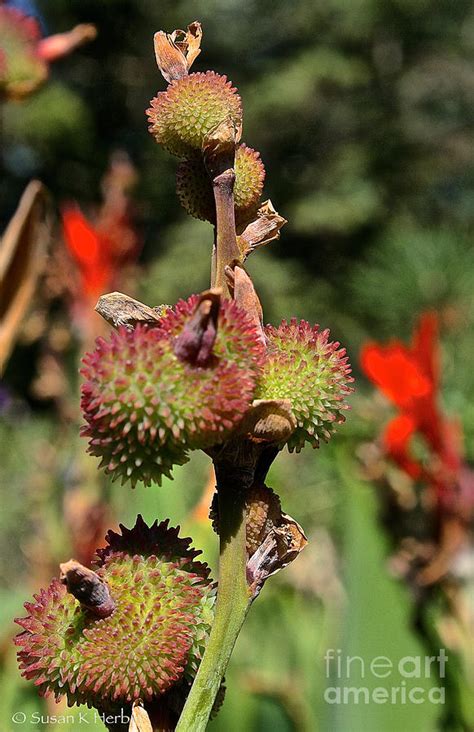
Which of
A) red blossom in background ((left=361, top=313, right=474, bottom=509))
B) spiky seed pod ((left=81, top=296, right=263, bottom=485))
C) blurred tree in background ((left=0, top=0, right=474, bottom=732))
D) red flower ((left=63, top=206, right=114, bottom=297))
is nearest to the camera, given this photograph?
spiky seed pod ((left=81, top=296, right=263, bottom=485))

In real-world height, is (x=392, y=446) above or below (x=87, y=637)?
above

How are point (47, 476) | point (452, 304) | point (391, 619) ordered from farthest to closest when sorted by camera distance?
point (452, 304) < point (47, 476) < point (391, 619)

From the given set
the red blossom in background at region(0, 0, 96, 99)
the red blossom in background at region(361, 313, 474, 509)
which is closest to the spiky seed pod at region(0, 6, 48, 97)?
the red blossom in background at region(0, 0, 96, 99)

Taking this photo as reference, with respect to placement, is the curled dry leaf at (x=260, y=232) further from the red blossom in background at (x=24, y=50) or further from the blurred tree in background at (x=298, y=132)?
the blurred tree in background at (x=298, y=132)

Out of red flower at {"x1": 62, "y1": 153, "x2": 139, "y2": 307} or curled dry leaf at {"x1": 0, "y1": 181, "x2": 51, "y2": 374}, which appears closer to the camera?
curled dry leaf at {"x1": 0, "y1": 181, "x2": 51, "y2": 374}

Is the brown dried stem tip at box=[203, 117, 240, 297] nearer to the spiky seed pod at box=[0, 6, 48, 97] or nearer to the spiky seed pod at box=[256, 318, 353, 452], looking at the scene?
the spiky seed pod at box=[256, 318, 353, 452]

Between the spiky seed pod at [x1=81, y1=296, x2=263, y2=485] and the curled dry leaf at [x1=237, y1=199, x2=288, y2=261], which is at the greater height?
the curled dry leaf at [x1=237, y1=199, x2=288, y2=261]

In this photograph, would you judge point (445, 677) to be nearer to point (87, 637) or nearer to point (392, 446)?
point (392, 446)

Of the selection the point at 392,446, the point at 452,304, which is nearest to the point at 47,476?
the point at 392,446
